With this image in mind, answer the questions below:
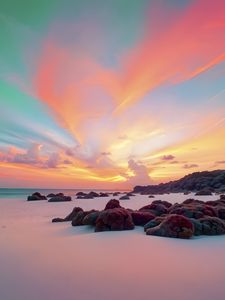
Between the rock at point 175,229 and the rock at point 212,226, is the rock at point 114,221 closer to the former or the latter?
Answer: the rock at point 175,229

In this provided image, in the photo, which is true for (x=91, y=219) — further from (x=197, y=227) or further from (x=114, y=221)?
(x=197, y=227)

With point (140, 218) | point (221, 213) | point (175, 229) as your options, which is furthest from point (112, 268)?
point (221, 213)

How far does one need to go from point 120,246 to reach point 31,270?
2.27 metres

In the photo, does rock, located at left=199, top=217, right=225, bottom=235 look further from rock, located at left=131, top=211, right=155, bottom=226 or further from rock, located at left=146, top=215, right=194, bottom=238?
rock, located at left=131, top=211, right=155, bottom=226

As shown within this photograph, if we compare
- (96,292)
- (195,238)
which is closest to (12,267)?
(96,292)

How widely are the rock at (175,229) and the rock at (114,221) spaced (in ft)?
3.89

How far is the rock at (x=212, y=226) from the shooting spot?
813 centimetres

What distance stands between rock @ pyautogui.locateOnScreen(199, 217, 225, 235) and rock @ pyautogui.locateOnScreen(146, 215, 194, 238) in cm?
75

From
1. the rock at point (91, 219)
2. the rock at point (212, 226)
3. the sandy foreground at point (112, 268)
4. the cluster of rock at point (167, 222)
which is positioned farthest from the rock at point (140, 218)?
the sandy foreground at point (112, 268)

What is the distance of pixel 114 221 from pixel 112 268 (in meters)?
4.20

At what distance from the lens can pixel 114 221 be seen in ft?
29.2

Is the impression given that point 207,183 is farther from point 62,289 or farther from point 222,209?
point 62,289

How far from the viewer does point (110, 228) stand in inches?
345

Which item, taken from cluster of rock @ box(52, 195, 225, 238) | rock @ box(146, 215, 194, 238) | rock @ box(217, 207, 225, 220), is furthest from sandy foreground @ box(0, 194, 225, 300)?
rock @ box(217, 207, 225, 220)
